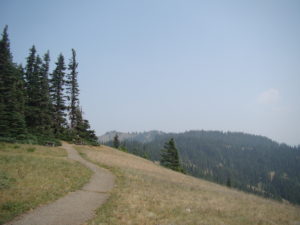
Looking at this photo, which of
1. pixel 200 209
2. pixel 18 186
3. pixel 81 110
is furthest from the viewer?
pixel 81 110

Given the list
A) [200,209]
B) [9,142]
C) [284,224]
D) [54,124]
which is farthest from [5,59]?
[284,224]

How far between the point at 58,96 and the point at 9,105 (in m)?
13.2

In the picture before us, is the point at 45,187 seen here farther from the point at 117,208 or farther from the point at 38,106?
the point at 38,106

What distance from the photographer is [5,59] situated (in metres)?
29.6

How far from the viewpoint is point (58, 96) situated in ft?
123

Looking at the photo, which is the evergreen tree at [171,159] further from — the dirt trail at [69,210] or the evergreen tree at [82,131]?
the dirt trail at [69,210]

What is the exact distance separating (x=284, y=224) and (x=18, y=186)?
1431 cm

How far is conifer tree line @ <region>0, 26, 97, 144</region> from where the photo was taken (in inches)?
971

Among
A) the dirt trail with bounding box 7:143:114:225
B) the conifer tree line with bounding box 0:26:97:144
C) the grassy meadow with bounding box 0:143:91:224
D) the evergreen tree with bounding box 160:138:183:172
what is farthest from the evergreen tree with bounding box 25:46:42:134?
the evergreen tree with bounding box 160:138:183:172

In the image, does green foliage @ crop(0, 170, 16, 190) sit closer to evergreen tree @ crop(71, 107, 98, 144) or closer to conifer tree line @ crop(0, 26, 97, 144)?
conifer tree line @ crop(0, 26, 97, 144)

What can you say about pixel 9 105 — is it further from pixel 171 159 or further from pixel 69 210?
pixel 171 159

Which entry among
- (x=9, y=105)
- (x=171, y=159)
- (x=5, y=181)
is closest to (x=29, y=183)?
(x=5, y=181)

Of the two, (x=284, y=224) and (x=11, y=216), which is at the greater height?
(x=11, y=216)

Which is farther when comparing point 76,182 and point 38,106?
point 38,106
